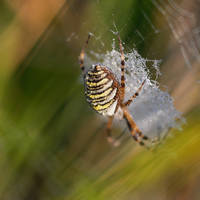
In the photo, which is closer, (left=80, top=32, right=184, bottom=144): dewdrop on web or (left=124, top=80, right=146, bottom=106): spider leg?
(left=80, top=32, right=184, bottom=144): dewdrop on web

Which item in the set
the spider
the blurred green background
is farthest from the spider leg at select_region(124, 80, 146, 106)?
the blurred green background

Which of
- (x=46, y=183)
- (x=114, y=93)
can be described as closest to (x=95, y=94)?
(x=114, y=93)

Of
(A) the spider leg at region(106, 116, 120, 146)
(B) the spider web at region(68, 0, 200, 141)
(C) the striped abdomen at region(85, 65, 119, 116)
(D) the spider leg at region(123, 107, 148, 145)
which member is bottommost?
(A) the spider leg at region(106, 116, 120, 146)

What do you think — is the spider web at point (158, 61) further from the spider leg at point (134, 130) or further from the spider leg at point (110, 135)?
the spider leg at point (110, 135)

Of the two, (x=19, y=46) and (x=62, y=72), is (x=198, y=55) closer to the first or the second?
(x=62, y=72)

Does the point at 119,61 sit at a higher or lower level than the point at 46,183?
higher

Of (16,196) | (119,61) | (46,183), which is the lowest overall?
(16,196)

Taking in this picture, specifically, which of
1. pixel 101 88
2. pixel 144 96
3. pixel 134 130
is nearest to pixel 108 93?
pixel 101 88

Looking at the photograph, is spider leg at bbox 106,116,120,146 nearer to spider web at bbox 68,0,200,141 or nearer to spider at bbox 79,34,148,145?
spider at bbox 79,34,148,145
